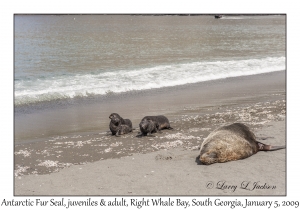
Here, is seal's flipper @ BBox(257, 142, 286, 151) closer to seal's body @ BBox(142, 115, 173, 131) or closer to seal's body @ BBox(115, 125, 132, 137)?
seal's body @ BBox(142, 115, 173, 131)

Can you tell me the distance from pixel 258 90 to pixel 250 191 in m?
10.7

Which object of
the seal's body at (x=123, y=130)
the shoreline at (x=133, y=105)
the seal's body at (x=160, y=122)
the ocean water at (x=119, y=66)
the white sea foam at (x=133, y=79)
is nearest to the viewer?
the seal's body at (x=123, y=130)

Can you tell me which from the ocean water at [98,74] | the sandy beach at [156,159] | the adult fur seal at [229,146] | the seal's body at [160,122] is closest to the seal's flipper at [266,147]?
the adult fur seal at [229,146]

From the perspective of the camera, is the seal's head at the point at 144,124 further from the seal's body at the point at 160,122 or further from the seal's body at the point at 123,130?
the seal's body at the point at 123,130

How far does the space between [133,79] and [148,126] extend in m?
8.82

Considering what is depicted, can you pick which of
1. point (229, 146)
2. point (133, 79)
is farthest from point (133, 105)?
point (229, 146)

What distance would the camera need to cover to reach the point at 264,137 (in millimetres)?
9469

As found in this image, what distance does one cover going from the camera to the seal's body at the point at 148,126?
32.9 feet

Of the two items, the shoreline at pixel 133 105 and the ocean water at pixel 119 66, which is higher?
the ocean water at pixel 119 66

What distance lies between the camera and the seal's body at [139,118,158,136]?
394 inches

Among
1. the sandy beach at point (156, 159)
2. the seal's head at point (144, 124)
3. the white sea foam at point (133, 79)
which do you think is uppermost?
the white sea foam at point (133, 79)

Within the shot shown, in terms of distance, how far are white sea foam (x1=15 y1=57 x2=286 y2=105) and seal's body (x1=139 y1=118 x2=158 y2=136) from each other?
5.80m

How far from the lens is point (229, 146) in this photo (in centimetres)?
812

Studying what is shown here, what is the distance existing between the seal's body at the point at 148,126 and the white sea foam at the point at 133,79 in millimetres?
5805
